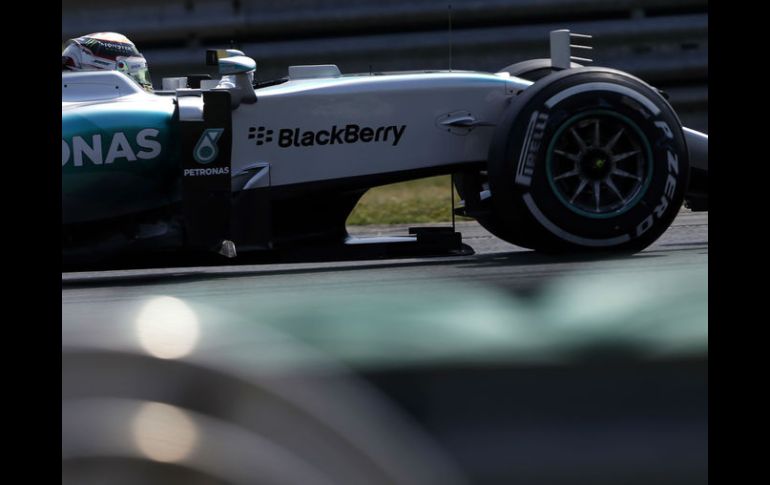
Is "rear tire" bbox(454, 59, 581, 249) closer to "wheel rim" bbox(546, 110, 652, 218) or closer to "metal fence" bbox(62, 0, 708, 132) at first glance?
"wheel rim" bbox(546, 110, 652, 218)

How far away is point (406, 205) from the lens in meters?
9.82

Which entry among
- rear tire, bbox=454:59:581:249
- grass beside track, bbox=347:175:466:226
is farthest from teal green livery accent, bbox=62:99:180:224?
grass beside track, bbox=347:175:466:226

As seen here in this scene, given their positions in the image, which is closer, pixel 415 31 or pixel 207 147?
pixel 207 147

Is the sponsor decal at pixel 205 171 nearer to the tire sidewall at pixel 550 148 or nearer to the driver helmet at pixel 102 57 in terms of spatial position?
the driver helmet at pixel 102 57

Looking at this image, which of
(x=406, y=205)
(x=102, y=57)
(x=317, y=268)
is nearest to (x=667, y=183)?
(x=317, y=268)

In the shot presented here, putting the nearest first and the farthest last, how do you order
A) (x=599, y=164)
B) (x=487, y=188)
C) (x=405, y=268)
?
(x=405, y=268) → (x=599, y=164) → (x=487, y=188)

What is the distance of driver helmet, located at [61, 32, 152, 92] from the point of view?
625 cm

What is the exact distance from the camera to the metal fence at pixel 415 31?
1159 centimetres

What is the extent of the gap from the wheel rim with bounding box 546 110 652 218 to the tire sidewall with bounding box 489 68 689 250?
15 mm

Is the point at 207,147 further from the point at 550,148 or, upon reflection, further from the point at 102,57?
the point at 550,148

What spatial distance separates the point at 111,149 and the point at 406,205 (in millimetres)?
4521
